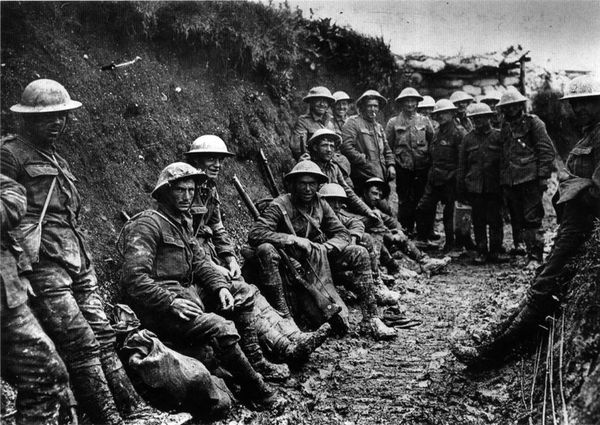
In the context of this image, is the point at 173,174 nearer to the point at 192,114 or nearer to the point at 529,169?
the point at 192,114

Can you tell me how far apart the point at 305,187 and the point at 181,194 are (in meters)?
2.25

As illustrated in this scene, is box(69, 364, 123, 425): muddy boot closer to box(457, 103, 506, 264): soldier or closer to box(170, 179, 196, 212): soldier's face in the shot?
box(170, 179, 196, 212): soldier's face

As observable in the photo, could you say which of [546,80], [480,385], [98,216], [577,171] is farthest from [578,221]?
[546,80]

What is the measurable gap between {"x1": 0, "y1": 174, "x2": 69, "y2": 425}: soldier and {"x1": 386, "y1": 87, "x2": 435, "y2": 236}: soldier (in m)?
8.46

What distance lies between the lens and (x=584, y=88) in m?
5.24

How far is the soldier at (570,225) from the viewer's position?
5055mm

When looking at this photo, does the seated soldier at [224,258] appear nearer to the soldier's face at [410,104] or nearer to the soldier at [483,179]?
the soldier at [483,179]

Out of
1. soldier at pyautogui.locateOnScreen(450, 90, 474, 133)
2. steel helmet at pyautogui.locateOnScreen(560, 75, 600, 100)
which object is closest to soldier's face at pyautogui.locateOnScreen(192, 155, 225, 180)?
steel helmet at pyautogui.locateOnScreen(560, 75, 600, 100)

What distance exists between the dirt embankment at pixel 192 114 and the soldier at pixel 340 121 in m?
0.71

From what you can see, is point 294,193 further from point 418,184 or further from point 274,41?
point 418,184

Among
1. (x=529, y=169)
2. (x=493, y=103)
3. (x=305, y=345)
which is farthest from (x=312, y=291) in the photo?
(x=493, y=103)

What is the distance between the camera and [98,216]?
6.01 metres

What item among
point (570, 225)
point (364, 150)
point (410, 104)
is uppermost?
point (410, 104)

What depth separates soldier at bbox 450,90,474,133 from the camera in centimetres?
1220
